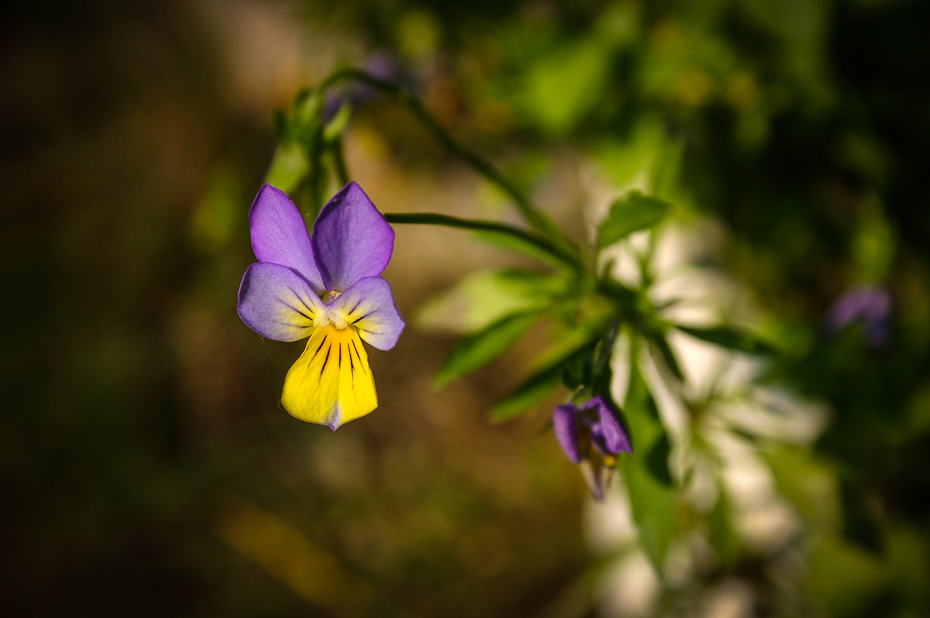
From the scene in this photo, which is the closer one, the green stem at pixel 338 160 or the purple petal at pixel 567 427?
the purple petal at pixel 567 427

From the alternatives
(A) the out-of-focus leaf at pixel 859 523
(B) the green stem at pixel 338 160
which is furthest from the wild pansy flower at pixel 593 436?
(A) the out-of-focus leaf at pixel 859 523

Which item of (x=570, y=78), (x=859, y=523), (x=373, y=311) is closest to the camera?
(x=373, y=311)

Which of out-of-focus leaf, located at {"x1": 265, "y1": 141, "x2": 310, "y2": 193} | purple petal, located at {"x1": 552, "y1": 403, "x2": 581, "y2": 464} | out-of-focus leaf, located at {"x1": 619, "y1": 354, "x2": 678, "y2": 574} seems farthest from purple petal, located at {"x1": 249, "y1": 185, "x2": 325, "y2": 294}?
out-of-focus leaf, located at {"x1": 619, "y1": 354, "x2": 678, "y2": 574}

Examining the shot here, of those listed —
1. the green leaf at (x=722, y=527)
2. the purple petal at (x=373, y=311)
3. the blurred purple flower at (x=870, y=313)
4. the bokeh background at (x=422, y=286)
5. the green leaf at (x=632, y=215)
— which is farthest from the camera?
the bokeh background at (x=422, y=286)

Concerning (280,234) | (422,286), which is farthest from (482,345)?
(422,286)

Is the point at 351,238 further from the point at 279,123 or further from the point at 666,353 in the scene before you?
the point at 666,353

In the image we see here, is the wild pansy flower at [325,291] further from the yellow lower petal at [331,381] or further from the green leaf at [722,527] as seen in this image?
the green leaf at [722,527]

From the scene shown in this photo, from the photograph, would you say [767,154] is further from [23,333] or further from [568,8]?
[23,333]

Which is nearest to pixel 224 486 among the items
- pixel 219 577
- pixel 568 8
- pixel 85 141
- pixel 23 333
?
pixel 219 577
